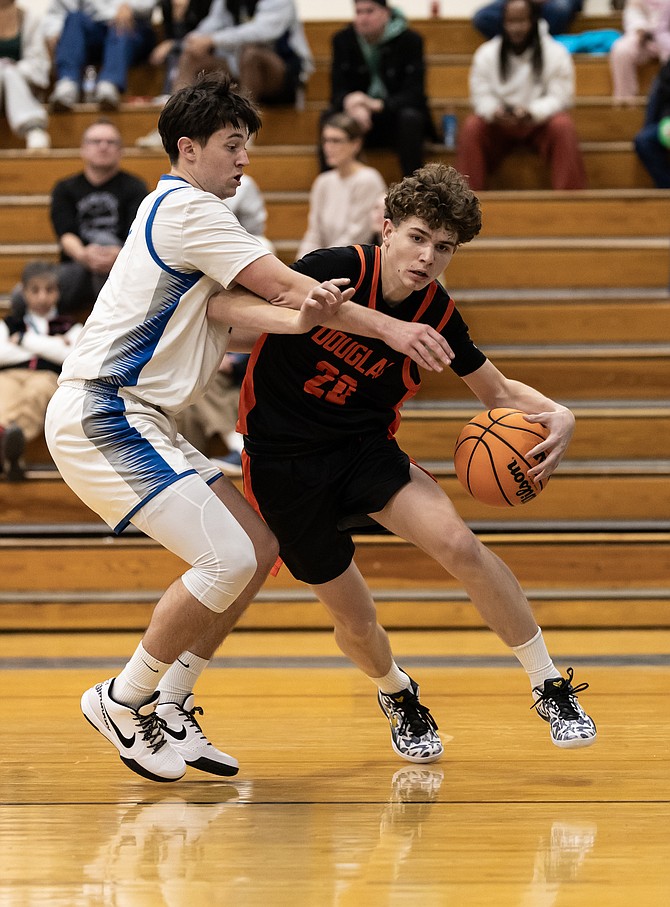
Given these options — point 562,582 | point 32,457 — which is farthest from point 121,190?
point 562,582

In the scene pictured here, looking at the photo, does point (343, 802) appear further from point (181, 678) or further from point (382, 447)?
point (382, 447)

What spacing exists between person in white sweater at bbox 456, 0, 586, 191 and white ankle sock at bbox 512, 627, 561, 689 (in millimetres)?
4611

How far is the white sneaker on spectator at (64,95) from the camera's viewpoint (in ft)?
26.2

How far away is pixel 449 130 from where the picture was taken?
7543 mm

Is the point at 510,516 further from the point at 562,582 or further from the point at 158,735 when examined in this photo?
the point at 158,735

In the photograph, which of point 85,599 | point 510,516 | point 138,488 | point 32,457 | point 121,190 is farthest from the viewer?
point 121,190

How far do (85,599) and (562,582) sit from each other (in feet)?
7.00

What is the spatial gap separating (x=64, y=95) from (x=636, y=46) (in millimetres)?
3877

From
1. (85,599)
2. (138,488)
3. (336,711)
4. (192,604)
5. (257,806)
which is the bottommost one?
(85,599)

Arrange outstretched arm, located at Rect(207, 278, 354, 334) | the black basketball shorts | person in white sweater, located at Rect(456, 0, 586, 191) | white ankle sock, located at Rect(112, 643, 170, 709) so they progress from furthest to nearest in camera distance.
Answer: person in white sweater, located at Rect(456, 0, 586, 191)
the black basketball shorts
white ankle sock, located at Rect(112, 643, 170, 709)
outstretched arm, located at Rect(207, 278, 354, 334)

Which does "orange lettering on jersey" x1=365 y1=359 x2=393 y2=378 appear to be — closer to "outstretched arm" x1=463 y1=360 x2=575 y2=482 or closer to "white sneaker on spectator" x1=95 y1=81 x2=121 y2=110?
"outstretched arm" x1=463 y1=360 x2=575 y2=482

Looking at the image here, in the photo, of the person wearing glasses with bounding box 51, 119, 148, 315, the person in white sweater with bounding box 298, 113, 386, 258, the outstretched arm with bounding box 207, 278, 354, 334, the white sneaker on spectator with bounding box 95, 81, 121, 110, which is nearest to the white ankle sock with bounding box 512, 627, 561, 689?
the outstretched arm with bounding box 207, 278, 354, 334

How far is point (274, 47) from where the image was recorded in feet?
25.8

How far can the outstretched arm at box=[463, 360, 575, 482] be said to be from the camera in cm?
308
